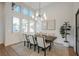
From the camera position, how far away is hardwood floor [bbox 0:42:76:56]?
178 cm

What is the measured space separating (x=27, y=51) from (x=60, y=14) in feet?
3.96

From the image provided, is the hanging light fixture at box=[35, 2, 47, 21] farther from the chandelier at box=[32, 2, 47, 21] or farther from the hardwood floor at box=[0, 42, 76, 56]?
the hardwood floor at box=[0, 42, 76, 56]

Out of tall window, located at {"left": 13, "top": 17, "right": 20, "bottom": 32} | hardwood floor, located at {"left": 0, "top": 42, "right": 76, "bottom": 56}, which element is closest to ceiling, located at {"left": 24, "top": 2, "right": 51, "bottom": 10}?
tall window, located at {"left": 13, "top": 17, "right": 20, "bottom": 32}

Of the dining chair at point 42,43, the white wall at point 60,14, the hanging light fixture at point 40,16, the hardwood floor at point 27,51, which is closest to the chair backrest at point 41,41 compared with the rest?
the dining chair at point 42,43

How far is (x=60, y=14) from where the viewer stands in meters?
1.89

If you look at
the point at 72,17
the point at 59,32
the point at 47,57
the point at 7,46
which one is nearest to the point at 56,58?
the point at 47,57

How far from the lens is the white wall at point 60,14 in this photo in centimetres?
184

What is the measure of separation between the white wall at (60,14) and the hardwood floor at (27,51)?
172 millimetres

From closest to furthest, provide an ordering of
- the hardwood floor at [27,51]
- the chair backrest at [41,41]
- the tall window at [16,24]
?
the hardwood floor at [27,51], the tall window at [16,24], the chair backrest at [41,41]

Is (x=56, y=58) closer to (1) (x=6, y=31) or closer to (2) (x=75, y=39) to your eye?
(2) (x=75, y=39)

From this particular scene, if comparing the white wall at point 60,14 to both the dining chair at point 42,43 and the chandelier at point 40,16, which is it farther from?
the dining chair at point 42,43

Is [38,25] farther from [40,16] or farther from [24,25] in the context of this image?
[24,25]

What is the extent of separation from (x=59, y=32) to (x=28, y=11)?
928mm

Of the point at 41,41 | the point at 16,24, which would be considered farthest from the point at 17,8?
the point at 41,41
